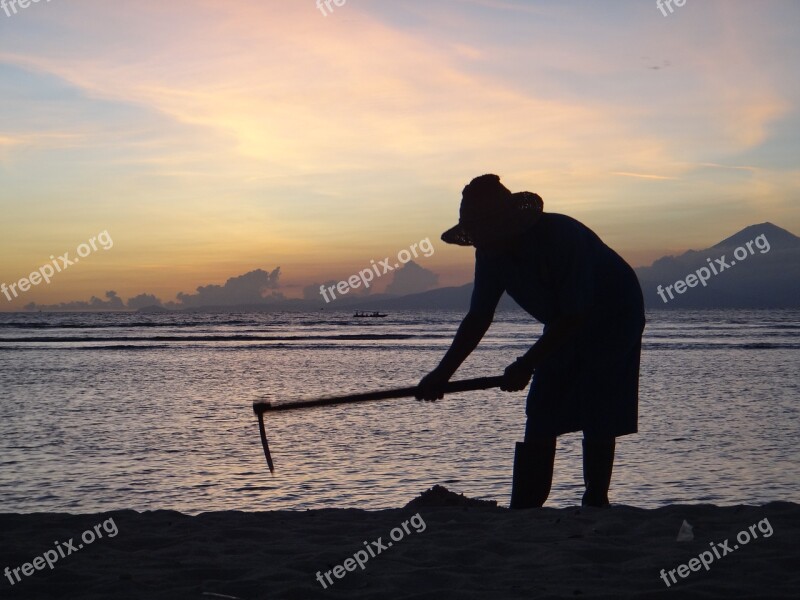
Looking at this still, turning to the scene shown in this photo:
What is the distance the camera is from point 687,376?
16094 mm

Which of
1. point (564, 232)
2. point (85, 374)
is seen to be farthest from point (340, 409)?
point (85, 374)

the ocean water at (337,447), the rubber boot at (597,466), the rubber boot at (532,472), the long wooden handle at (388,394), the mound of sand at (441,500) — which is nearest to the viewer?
the long wooden handle at (388,394)

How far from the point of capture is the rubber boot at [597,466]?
388cm

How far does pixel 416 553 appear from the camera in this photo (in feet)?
11.7

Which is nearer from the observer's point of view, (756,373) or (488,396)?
(488,396)

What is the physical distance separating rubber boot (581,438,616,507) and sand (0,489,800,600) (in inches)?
3.4

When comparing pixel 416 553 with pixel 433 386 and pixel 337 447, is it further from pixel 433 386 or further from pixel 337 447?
pixel 337 447

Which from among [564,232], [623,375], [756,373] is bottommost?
[756,373]

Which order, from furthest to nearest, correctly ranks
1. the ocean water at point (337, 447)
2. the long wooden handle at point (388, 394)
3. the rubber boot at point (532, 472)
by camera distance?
1. the ocean water at point (337, 447)
2. the rubber boot at point (532, 472)
3. the long wooden handle at point (388, 394)

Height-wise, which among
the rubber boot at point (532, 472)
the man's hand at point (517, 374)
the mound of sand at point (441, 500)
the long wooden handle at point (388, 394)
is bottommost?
the mound of sand at point (441, 500)

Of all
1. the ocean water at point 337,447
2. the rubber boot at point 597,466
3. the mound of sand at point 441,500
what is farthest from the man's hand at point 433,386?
the ocean water at point 337,447

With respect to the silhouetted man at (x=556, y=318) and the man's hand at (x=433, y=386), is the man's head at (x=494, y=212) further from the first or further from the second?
the man's hand at (x=433, y=386)

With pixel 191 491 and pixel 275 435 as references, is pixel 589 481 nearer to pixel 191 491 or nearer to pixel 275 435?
pixel 191 491

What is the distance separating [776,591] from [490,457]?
4.49 meters
